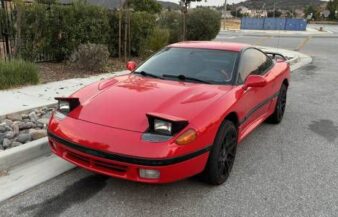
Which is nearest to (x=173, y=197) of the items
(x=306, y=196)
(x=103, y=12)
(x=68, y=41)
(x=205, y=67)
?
(x=306, y=196)

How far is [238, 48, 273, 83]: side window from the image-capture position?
14.7 ft

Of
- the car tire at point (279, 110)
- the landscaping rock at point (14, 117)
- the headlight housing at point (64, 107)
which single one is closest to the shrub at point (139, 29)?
the car tire at point (279, 110)

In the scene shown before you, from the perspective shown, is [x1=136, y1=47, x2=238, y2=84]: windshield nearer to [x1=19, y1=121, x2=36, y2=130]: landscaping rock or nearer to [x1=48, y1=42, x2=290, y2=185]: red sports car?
[x1=48, y1=42, x2=290, y2=185]: red sports car

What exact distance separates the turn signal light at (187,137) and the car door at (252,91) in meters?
1.03

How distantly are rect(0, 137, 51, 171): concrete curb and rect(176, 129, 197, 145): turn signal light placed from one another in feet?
6.17

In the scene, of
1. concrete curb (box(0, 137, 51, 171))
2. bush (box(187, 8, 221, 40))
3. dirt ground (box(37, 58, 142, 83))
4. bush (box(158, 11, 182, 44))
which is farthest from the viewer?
bush (box(187, 8, 221, 40))

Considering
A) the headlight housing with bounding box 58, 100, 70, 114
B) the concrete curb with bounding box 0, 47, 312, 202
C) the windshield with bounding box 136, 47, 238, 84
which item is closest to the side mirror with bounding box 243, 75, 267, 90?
the windshield with bounding box 136, 47, 238, 84

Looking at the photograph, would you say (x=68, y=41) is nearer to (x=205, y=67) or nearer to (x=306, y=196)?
(x=205, y=67)

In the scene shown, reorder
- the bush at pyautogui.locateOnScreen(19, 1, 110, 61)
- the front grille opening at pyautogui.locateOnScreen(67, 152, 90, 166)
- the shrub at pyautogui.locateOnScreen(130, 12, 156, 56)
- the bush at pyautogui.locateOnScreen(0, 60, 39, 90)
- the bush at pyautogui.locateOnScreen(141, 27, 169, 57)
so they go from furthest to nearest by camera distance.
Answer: the bush at pyautogui.locateOnScreen(141, 27, 169, 57), the shrub at pyautogui.locateOnScreen(130, 12, 156, 56), the bush at pyautogui.locateOnScreen(19, 1, 110, 61), the bush at pyautogui.locateOnScreen(0, 60, 39, 90), the front grille opening at pyautogui.locateOnScreen(67, 152, 90, 166)

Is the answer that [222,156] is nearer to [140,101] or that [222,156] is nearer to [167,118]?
[167,118]

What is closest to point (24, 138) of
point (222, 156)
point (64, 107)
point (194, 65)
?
point (64, 107)

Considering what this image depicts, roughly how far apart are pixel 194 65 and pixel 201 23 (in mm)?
11596

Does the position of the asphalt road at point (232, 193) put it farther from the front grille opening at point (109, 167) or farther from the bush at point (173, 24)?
the bush at point (173, 24)

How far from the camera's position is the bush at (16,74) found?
266 inches
